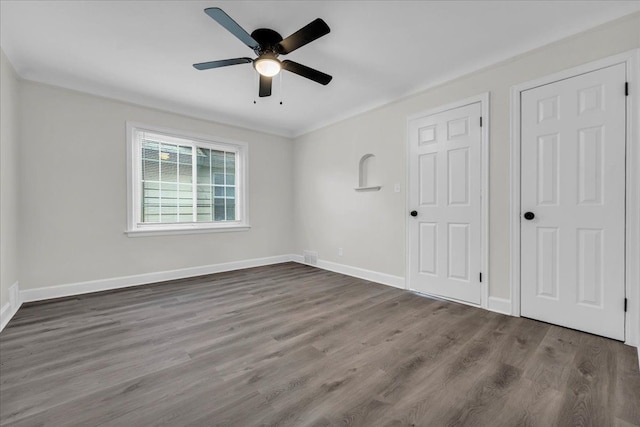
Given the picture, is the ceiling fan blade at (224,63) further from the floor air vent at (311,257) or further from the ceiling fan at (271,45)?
the floor air vent at (311,257)

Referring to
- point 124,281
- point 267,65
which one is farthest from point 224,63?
point 124,281

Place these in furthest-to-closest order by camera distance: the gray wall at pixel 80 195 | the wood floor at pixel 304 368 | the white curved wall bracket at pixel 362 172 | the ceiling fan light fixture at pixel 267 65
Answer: the white curved wall bracket at pixel 362 172, the gray wall at pixel 80 195, the ceiling fan light fixture at pixel 267 65, the wood floor at pixel 304 368

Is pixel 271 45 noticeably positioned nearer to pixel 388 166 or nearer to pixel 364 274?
pixel 388 166

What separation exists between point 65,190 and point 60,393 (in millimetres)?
2682

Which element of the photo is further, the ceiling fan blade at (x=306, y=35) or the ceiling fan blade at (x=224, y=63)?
the ceiling fan blade at (x=224, y=63)

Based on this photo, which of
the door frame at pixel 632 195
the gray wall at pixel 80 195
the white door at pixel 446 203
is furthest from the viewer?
the gray wall at pixel 80 195

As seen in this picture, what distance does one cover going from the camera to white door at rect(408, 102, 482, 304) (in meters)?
2.91

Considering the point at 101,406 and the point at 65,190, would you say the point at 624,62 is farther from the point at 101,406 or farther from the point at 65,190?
the point at 65,190

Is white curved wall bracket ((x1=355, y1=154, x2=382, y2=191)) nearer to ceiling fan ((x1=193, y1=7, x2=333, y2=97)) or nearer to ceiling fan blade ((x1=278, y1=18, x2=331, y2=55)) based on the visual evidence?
ceiling fan ((x1=193, y1=7, x2=333, y2=97))

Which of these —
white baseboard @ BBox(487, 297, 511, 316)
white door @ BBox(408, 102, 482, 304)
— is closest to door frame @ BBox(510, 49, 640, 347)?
white baseboard @ BBox(487, 297, 511, 316)

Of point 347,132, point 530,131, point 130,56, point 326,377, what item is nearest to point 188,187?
point 130,56

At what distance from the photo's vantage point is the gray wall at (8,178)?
2.47 metres

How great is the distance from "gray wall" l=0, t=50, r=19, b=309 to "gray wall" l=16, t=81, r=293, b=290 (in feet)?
0.50

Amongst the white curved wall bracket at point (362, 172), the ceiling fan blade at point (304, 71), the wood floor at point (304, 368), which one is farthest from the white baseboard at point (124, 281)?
the ceiling fan blade at point (304, 71)
